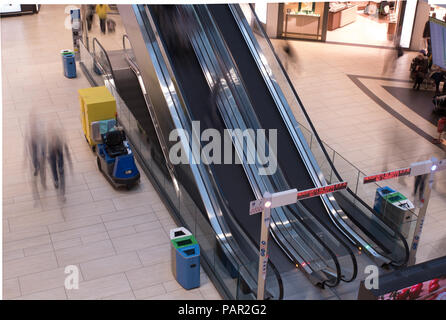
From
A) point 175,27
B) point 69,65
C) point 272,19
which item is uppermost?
point 175,27

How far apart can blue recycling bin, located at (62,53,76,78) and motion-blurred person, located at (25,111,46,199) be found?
2.65 meters

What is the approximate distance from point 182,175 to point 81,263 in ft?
8.17

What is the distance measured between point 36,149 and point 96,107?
1.90m

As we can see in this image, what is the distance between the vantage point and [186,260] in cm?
902

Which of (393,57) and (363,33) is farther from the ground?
(363,33)

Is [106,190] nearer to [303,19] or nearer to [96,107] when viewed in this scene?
[96,107]

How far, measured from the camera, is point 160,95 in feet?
39.1

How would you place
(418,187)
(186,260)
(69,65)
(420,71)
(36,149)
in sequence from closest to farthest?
1. (186,260)
2. (418,187)
3. (36,149)
4. (69,65)
5. (420,71)

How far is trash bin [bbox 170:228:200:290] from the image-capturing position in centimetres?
908

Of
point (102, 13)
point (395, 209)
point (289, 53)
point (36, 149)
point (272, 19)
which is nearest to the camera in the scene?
point (395, 209)

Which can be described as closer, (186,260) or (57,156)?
(186,260)

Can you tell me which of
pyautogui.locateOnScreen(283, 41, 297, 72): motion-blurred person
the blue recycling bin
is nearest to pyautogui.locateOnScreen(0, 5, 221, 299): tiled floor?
the blue recycling bin

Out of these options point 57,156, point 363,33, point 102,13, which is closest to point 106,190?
point 57,156

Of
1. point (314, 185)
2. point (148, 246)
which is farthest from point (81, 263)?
point (314, 185)
